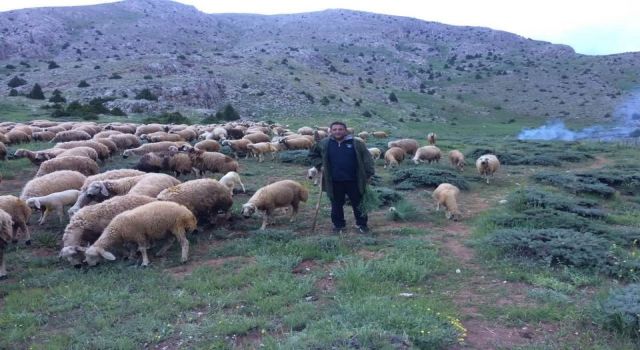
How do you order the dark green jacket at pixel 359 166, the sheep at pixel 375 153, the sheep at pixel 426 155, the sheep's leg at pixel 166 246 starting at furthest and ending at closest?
the sheep at pixel 375 153 < the sheep at pixel 426 155 < the dark green jacket at pixel 359 166 < the sheep's leg at pixel 166 246

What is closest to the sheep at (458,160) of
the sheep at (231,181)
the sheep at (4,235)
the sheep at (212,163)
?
the sheep at (212,163)

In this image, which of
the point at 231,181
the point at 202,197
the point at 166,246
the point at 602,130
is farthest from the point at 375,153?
the point at 602,130

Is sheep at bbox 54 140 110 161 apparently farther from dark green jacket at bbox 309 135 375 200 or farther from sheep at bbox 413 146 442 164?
sheep at bbox 413 146 442 164

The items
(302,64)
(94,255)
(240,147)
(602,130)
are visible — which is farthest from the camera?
(302,64)

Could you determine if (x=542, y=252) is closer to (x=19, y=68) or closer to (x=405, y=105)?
(x=405, y=105)

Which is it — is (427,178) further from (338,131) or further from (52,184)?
(52,184)

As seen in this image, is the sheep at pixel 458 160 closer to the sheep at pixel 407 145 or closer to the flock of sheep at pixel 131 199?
the flock of sheep at pixel 131 199

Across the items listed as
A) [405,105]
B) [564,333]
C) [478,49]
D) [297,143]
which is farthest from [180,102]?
[478,49]

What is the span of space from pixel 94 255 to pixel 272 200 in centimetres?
386

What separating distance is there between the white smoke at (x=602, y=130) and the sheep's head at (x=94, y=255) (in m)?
35.6

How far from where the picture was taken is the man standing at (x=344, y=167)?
9680 millimetres

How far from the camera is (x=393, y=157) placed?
61.2ft

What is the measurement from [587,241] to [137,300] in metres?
7.29

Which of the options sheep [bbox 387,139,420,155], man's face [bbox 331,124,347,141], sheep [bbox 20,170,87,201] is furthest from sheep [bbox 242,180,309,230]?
sheep [bbox 387,139,420,155]
